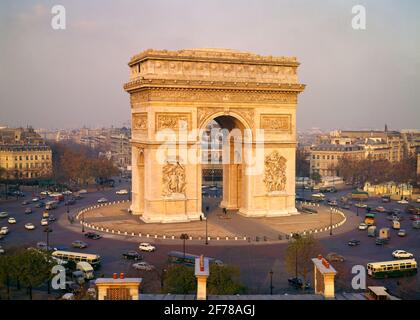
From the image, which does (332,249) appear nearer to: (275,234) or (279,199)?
(275,234)

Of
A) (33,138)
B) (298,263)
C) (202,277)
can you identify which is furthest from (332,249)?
(33,138)

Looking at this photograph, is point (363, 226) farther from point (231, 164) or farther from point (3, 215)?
point (3, 215)

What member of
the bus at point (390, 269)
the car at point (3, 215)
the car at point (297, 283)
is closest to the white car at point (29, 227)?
the car at point (3, 215)

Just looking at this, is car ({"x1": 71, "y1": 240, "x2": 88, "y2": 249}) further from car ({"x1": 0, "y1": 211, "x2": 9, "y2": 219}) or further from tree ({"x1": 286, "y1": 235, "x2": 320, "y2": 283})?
car ({"x1": 0, "y1": 211, "x2": 9, "y2": 219})

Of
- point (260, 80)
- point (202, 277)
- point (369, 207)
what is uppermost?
point (260, 80)

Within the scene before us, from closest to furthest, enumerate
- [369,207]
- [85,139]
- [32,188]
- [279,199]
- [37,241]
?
[37,241] → [279,199] → [369,207] → [32,188] → [85,139]

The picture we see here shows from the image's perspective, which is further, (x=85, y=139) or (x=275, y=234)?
(x=85, y=139)

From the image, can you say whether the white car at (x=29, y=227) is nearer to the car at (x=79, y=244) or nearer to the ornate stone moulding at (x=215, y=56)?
the car at (x=79, y=244)

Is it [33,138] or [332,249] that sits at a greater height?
[33,138]

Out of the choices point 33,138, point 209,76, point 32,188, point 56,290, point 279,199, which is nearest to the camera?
point 56,290
